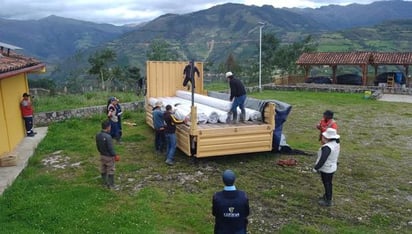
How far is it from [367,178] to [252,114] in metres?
3.23

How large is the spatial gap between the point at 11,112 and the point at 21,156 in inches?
67.5

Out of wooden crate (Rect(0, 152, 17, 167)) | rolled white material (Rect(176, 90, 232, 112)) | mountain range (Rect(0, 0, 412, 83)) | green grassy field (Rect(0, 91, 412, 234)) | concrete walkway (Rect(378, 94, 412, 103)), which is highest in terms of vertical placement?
mountain range (Rect(0, 0, 412, 83))

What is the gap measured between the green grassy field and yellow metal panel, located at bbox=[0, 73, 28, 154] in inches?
33.6

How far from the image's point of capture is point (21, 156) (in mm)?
10289

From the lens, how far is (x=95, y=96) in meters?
19.6

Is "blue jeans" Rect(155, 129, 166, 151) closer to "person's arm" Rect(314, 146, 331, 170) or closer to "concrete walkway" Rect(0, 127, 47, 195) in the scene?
"concrete walkway" Rect(0, 127, 47, 195)

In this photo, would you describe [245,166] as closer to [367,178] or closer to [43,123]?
[367,178]

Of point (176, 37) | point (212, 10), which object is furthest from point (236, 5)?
point (176, 37)

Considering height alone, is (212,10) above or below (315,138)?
above

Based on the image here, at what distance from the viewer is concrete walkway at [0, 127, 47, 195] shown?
8.27 metres

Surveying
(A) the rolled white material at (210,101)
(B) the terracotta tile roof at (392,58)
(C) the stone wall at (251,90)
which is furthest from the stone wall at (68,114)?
(B) the terracotta tile roof at (392,58)

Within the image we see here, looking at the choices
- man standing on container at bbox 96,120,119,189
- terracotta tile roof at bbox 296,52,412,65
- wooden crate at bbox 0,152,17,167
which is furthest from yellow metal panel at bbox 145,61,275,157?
terracotta tile roof at bbox 296,52,412,65

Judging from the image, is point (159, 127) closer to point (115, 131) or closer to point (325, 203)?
point (115, 131)

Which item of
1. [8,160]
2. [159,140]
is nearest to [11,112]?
[8,160]
